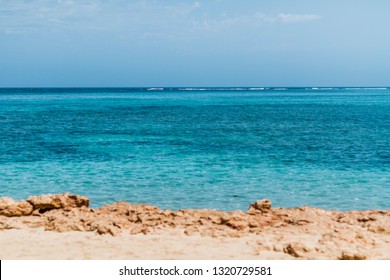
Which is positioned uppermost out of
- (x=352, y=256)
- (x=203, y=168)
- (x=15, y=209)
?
(x=352, y=256)

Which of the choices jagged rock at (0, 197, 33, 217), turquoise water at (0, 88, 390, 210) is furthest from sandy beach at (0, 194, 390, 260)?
turquoise water at (0, 88, 390, 210)

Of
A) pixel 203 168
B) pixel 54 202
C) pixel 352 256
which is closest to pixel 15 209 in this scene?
pixel 54 202

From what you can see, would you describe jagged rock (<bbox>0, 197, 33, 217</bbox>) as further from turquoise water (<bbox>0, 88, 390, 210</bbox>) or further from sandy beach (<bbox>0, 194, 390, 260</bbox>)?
turquoise water (<bbox>0, 88, 390, 210</bbox>)

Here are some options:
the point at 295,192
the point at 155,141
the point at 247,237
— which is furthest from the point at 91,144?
the point at 247,237

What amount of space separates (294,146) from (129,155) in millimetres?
9288

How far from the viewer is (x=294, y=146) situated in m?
24.9

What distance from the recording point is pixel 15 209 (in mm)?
10820

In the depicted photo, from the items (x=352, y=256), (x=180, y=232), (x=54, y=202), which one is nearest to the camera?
(x=352, y=256)

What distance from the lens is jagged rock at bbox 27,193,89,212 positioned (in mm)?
11164

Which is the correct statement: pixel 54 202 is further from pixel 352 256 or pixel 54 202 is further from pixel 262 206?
pixel 352 256

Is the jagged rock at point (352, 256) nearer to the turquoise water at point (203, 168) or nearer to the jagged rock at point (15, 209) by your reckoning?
the turquoise water at point (203, 168)

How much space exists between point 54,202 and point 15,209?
92 centimetres

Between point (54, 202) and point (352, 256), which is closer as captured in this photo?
point (352, 256)
